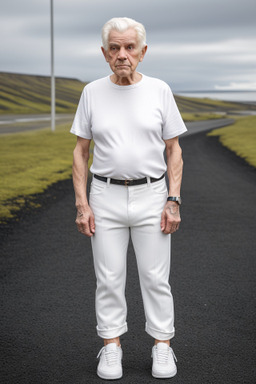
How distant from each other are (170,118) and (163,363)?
59.5 inches

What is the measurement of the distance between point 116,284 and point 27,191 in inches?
284

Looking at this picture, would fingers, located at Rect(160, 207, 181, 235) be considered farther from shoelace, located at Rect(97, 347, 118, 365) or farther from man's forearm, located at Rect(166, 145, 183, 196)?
shoelace, located at Rect(97, 347, 118, 365)

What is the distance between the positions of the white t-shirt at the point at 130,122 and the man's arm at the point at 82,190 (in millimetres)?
145

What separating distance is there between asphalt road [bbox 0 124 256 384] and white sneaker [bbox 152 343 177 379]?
0.05 metres

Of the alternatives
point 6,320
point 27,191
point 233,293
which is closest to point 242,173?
point 27,191

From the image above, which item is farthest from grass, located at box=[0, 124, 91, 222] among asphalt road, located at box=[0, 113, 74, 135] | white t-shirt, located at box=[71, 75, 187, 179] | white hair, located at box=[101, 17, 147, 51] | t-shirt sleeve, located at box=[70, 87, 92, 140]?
asphalt road, located at box=[0, 113, 74, 135]

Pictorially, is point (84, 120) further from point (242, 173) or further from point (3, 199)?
point (242, 173)

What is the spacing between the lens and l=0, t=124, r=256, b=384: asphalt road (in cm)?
315

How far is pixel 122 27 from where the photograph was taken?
2613mm

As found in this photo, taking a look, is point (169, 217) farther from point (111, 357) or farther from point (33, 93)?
point (33, 93)

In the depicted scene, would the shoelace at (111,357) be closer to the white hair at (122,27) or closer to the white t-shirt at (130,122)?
the white t-shirt at (130,122)

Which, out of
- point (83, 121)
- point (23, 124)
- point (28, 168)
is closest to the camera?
point (83, 121)

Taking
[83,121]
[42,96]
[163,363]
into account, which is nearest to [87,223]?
[83,121]

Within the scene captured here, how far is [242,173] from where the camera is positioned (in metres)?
12.4
